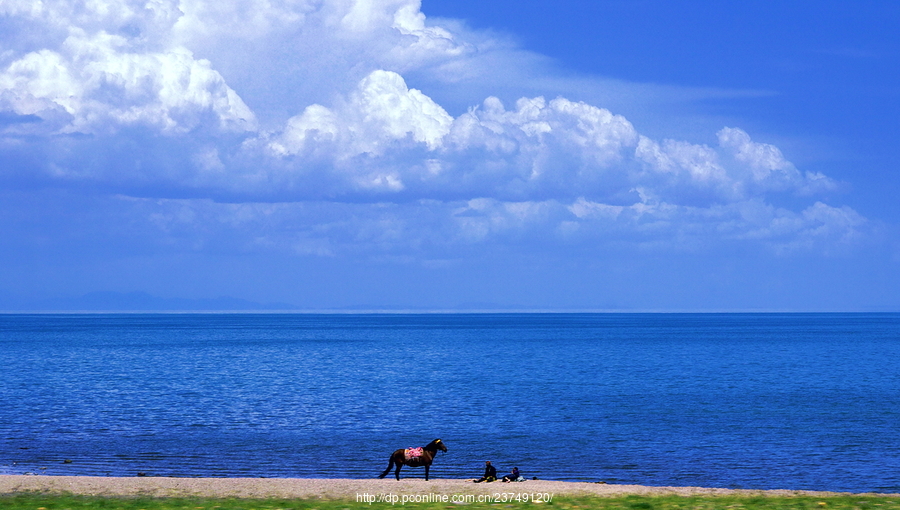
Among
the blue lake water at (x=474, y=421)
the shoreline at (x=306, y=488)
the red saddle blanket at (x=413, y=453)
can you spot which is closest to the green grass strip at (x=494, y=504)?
the shoreline at (x=306, y=488)

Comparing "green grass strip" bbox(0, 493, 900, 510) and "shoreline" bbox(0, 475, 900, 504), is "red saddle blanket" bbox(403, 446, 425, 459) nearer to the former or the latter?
"shoreline" bbox(0, 475, 900, 504)

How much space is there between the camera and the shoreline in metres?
29.4

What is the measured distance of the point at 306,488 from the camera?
31.1 m

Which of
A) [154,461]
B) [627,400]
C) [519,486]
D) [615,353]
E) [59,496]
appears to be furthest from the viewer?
[615,353]

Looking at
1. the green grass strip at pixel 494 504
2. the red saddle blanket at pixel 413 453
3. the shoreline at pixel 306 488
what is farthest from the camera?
the red saddle blanket at pixel 413 453

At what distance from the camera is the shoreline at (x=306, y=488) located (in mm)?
29375

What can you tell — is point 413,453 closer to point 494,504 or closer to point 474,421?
point 494,504

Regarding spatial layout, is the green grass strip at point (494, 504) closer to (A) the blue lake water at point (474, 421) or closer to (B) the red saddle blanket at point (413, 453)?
(B) the red saddle blanket at point (413, 453)

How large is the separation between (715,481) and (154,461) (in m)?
25.3

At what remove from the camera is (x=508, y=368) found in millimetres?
110062

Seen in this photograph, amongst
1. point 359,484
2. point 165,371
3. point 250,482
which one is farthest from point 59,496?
point 165,371

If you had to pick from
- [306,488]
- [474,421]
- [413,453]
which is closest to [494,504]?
[306,488]

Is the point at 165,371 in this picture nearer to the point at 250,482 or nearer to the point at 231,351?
the point at 231,351

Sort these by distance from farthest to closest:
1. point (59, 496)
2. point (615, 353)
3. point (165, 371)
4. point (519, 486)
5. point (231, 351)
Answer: point (231, 351)
point (615, 353)
point (165, 371)
point (519, 486)
point (59, 496)
